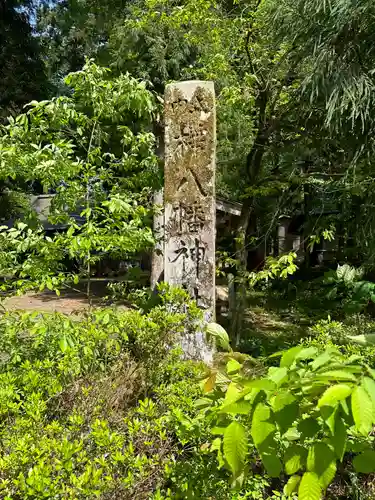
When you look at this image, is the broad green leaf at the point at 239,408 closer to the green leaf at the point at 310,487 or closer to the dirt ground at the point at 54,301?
the green leaf at the point at 310,487

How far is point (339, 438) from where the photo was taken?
107cm

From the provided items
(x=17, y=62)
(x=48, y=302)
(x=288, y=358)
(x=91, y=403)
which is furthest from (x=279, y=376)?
(x=17, y=62)

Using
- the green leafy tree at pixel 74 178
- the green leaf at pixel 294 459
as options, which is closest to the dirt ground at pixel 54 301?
the green leafy tree at pixel 74 178

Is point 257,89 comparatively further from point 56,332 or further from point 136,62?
point 56,332

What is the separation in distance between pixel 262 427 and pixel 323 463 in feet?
0.57

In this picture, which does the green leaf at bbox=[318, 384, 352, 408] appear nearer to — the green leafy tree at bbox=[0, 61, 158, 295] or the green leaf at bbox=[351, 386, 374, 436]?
the green leaf at bbox=[351, 386, 374, 436]

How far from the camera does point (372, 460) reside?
130 cm

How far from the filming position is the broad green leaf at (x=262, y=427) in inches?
44.1

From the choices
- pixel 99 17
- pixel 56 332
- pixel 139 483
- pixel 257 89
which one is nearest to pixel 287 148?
pixel 257 89

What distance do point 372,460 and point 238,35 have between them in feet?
20.9

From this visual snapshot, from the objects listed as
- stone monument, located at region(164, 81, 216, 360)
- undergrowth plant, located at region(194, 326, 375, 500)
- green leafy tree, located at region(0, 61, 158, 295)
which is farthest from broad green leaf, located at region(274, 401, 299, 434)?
stone monument, located at region(164, 81, 216, 360)

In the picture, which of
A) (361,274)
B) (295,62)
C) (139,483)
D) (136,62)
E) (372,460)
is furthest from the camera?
(361,274)

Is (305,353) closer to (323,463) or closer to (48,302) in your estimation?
(323,463)

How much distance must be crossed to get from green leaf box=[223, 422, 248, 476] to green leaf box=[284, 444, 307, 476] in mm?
153
